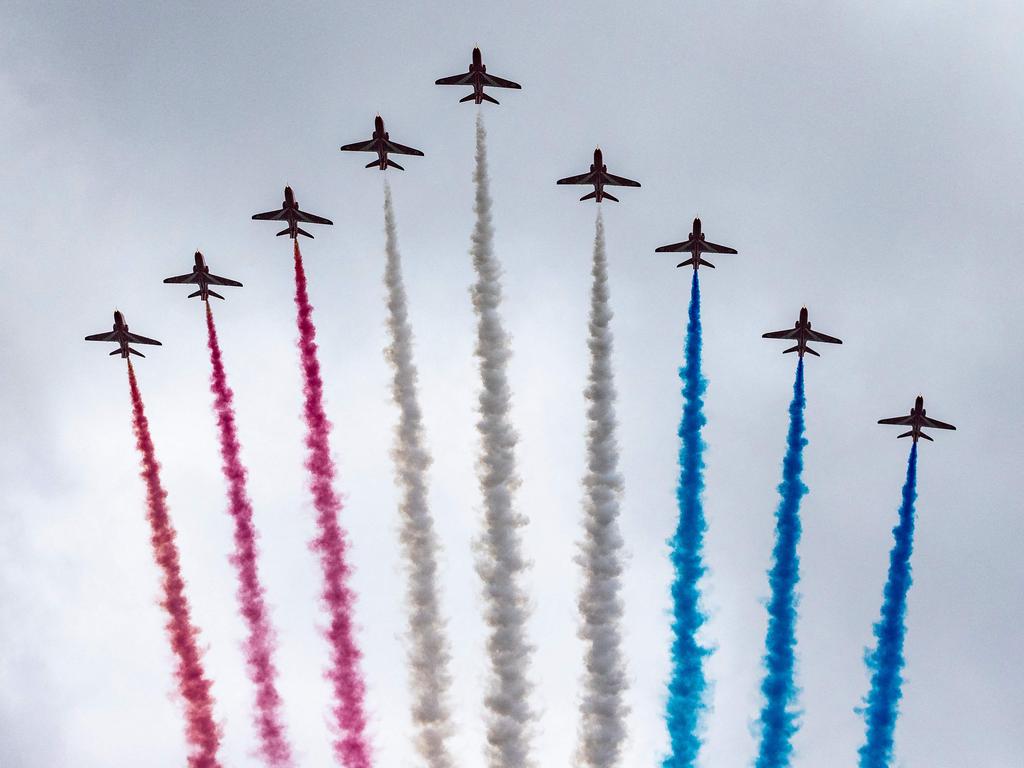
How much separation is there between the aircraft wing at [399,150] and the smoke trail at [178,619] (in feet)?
70.3

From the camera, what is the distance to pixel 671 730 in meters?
61.0

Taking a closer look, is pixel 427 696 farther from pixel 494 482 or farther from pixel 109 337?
pixel 109 337

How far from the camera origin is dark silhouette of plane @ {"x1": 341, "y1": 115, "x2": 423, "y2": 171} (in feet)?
206

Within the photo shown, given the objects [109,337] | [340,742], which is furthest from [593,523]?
[109,337]

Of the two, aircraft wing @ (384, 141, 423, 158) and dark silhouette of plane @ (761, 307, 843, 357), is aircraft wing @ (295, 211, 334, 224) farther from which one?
dark silhouette of plane @ (761, 307, 843, 357)

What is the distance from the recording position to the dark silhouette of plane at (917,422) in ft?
213

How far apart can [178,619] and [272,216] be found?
25.5m

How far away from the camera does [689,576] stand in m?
61.8

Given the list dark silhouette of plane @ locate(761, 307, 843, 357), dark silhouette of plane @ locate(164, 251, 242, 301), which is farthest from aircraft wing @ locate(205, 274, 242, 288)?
dark silhouette of plane @ locate(761, 307, 843, 357)

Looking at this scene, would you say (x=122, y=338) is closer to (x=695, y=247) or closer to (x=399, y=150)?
(x=399, y=150)

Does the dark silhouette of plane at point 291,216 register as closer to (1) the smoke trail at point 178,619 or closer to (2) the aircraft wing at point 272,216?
(2) the aircraft wing at point 272,216

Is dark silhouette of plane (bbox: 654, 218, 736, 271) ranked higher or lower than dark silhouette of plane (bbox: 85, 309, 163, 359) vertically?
higher

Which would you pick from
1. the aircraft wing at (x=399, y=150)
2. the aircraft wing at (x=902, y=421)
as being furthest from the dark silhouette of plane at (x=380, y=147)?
the aircraft wing at (x=902, y=421)

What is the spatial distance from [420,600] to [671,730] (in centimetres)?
1696
